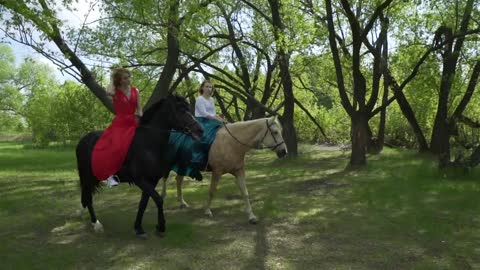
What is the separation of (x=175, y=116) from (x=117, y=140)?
98 centimetres

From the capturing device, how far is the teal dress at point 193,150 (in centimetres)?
822

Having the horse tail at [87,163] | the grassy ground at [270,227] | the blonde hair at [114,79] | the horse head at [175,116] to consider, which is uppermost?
the blonde hair at [114,79]

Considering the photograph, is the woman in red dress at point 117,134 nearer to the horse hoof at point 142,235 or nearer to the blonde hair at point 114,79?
the blonde hair at point 114,79

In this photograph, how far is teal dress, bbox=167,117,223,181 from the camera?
27.0ft

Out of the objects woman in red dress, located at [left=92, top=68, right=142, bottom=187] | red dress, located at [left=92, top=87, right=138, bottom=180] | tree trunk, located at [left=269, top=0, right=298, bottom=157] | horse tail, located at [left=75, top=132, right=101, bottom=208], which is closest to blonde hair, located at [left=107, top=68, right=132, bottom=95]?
woman in red dress, located at [left=92, top=68, right=142, bottom=187]

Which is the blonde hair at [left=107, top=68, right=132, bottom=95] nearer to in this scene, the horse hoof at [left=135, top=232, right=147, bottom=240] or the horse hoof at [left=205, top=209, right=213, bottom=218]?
the horse hoof at [left=135, top=232, right=147, bottom=240]

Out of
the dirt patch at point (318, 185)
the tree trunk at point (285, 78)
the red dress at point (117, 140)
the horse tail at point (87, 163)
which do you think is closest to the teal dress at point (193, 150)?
the red dress at point (117, 140)

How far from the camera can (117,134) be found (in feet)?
23.2

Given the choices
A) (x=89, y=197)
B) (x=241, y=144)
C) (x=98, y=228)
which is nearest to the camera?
(x=98, y=228)

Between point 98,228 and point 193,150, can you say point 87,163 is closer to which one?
point 98,228

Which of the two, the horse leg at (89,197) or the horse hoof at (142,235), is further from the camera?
the horse leg at (89,197)

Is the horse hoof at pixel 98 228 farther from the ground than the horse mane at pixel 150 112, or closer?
closer

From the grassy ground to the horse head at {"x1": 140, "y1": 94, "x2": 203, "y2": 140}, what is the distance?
173 centimetres

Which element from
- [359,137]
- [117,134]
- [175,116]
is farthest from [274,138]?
[359,137]
